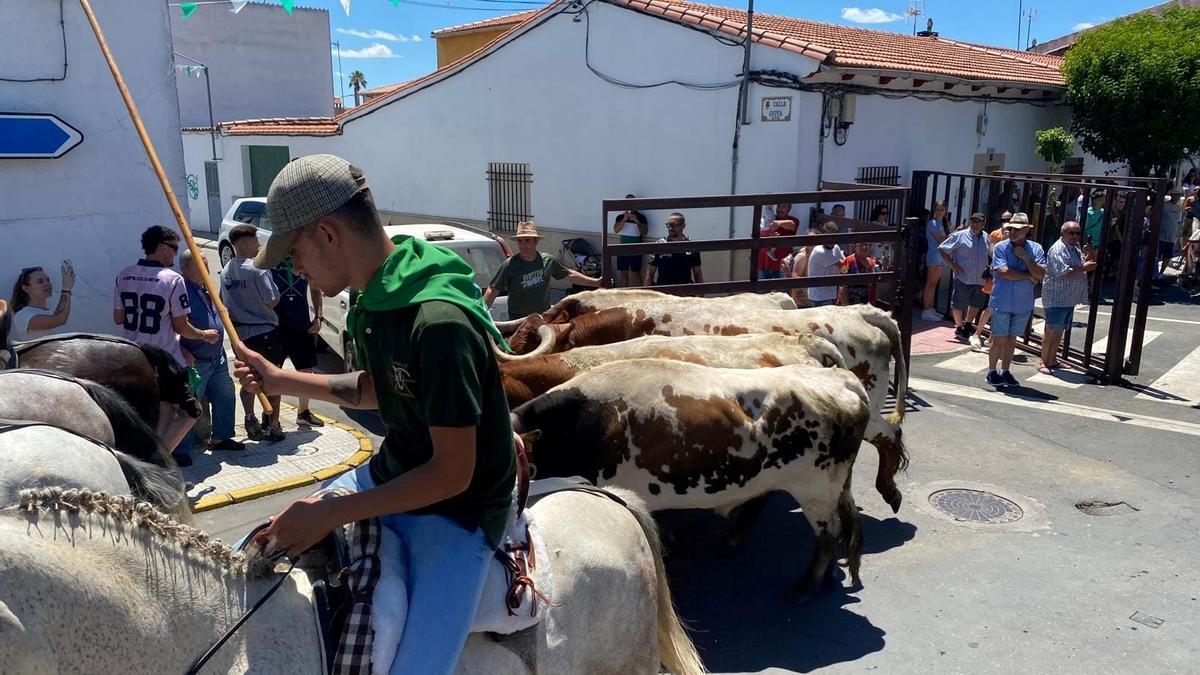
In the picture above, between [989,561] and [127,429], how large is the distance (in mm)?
5205

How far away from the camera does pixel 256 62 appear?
30281 millimetres

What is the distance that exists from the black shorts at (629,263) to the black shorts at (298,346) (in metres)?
5.66

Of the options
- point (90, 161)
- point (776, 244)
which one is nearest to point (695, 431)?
point (776, 244)

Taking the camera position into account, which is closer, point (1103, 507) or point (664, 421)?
point (664, 421)

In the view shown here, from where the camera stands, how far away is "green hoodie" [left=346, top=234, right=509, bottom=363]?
2100 millimetres

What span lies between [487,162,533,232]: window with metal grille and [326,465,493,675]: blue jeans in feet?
50.0

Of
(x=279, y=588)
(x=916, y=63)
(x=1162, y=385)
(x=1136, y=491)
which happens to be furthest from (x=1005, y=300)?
(x=279, y=588)

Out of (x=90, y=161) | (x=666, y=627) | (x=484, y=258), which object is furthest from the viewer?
(x=484, y=258)

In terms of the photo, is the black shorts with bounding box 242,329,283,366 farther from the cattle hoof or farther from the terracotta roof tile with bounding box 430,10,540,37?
the terracotta roof tile with bounding box 430,10,540,37

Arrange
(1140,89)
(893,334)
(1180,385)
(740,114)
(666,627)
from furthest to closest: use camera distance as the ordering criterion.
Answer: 1. (1140,89)
2. (740,114)
3. (1180,385)
4. (893,334)
5. (666,627)

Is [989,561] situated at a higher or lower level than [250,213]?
lower

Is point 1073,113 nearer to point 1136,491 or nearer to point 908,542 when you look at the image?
point 1136,491

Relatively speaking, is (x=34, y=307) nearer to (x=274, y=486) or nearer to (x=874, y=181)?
(x=274, y=486)

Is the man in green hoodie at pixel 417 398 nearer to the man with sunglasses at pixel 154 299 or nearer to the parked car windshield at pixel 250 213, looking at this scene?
the man with sunglasses at pixel 154 299
